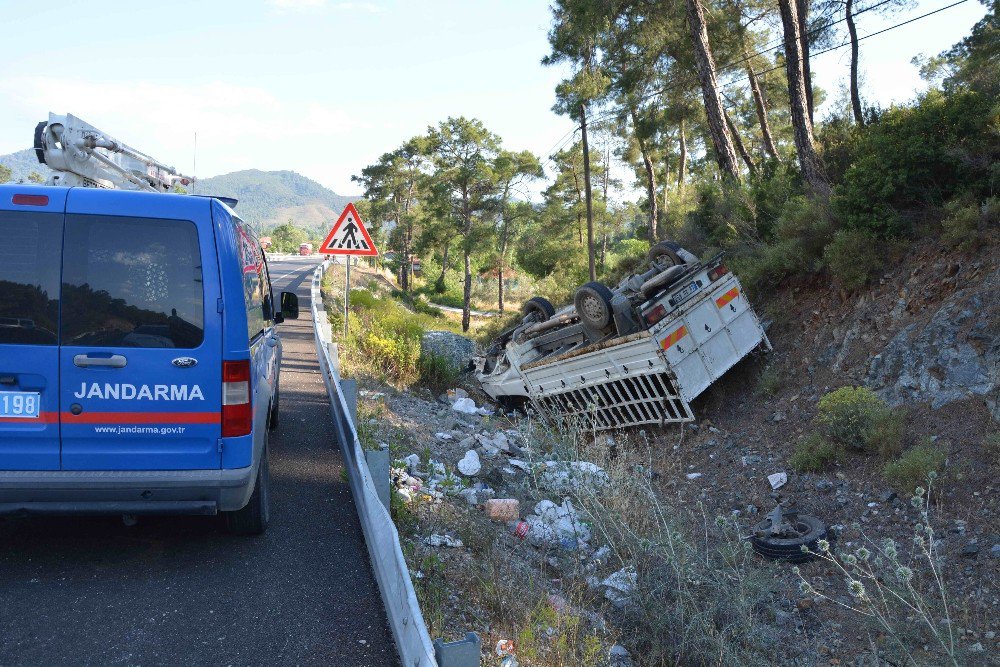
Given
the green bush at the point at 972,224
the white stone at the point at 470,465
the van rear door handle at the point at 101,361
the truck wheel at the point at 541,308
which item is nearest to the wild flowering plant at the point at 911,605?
the white stone at the point at 470,465

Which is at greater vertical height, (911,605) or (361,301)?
(911,605)

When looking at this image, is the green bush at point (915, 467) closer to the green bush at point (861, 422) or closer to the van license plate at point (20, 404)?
the green bush at point (861, 422)

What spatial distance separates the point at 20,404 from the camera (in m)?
3.85

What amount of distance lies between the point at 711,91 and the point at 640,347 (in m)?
8.98

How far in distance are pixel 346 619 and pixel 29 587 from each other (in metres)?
1.87

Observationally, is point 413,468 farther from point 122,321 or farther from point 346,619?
point 122,321

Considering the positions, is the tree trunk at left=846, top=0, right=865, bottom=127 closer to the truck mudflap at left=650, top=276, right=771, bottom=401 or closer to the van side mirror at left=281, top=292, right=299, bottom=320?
the truck mudflap at left=650, top=276, right=771, bottom=401

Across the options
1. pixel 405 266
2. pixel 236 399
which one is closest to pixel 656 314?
pixel 236 399

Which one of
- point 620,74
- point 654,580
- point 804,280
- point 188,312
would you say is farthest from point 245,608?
point 620,74

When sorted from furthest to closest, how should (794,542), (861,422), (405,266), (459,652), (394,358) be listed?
(405,266) < (394,358) < (861,422) < (794,542) < (459,652)

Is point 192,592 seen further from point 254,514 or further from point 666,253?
point 666,253

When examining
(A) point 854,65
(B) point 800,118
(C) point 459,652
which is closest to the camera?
→ (C) point 459,652

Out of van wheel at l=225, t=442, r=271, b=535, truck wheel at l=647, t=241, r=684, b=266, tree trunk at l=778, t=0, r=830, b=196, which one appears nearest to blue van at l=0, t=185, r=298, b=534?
van wheel at l=225, t=442, r=271, b=535

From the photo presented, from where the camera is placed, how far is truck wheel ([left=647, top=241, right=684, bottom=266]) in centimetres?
1051
